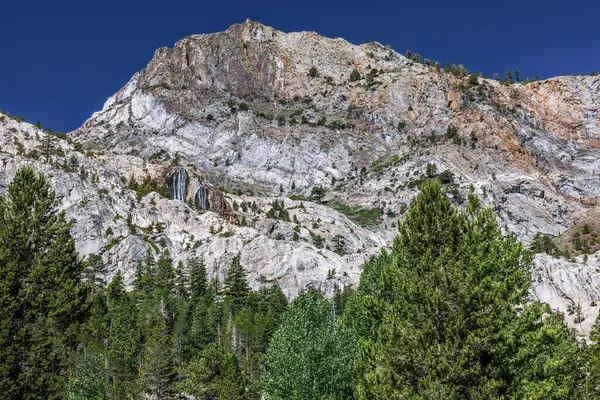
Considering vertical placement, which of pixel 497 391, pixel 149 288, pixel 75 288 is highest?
pixel 149 288

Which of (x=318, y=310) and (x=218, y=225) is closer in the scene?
(x=318, y=310)

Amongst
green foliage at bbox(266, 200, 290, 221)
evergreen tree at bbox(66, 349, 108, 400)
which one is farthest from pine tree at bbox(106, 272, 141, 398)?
green foliage at bbox(266, 200, 290, 221)

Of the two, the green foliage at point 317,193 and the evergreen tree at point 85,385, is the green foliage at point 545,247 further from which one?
the evergreen tree at point 85,385

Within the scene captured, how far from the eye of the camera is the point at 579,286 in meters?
112

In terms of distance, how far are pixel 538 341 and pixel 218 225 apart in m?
128

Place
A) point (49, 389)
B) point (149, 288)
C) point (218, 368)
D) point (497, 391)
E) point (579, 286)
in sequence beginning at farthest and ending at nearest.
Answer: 1. point (579, 286)
2. point (149, 288)
3. point (218, 368)
4. point (49, 389)
5. point (497, 391)

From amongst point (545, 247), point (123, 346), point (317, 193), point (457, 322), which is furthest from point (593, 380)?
point (317, 193)

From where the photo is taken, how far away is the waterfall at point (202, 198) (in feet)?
534

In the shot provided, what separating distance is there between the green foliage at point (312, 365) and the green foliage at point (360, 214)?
14083 cm

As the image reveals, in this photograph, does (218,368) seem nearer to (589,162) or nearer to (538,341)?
(538,341)

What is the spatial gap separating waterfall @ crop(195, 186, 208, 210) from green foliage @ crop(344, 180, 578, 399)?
144544 millimetres

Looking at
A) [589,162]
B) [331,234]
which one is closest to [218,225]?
[331,234]

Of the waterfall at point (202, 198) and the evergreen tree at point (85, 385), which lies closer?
the evergreen tree at point (85, 385)

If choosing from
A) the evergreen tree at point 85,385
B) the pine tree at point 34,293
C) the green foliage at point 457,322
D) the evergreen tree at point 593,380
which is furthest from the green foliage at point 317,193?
the green foliage at point 457,322
